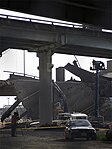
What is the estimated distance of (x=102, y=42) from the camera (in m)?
51.0

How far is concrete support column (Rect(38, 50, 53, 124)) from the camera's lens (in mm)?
47009

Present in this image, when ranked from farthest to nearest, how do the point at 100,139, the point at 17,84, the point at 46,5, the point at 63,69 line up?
the point at 63,69 → the point at 17,84 → the point at 100,139 → the point at 46,5

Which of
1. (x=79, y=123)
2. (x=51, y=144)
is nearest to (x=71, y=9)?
(x=51, y=144)

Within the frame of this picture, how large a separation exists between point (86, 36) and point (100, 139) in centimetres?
2384

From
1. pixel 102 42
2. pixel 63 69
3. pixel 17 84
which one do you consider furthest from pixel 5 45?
pixel 63 69

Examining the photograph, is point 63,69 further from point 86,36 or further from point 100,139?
point 100,139

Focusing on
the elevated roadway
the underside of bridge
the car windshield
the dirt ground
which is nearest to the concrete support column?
the elevated roadway

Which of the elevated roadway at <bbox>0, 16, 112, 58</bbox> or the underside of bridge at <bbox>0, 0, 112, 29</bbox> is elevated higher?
the elevated roadway at <bbox>0, 16, 112, 58</bbox>

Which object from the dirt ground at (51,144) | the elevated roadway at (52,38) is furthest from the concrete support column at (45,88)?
the dirt ground at (51,144)

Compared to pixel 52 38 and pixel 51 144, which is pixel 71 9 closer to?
pixel 51 144

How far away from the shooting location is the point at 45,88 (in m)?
48.1

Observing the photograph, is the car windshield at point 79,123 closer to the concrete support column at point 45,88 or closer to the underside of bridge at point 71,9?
the underside of bridge at point 71,9

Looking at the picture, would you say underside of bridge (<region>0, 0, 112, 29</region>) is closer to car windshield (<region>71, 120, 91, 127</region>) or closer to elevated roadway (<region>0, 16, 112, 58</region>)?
car windshield (<region>71, 120, 91, 127</region>)

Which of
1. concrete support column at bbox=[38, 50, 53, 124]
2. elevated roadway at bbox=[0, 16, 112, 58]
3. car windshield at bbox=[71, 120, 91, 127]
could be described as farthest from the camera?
concrete support column at bbox=[38, 50, 53, 124]
